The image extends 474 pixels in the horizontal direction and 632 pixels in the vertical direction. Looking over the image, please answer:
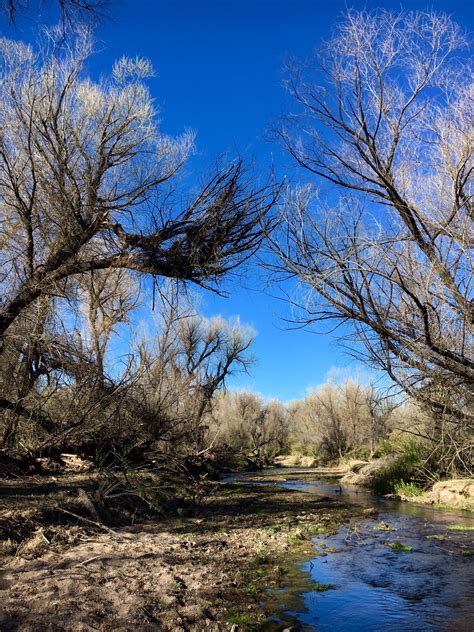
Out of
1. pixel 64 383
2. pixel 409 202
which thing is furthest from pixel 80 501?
pixel 409 202

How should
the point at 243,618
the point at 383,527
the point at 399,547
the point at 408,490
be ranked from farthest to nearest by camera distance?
the point at 408,490 → the point at 383,527 → the point at 399,547 → the point at 243,618

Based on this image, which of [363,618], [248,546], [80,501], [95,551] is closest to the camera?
[363,618]

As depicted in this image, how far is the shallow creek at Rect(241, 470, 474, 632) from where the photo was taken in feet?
18.2

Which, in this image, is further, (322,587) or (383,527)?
(383,527)

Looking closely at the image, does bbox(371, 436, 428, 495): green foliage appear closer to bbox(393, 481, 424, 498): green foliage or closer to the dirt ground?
bbox(393, 481, 424, 498): green foliage

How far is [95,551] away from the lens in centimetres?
707

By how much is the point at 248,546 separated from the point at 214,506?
5093 millimetres

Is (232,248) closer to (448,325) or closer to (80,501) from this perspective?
(448,325)

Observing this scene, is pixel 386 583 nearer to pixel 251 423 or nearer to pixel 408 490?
pixel 408 490

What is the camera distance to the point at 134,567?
662 centimetres

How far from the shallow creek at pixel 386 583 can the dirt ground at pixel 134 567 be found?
466 mm

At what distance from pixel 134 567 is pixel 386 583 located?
338cm

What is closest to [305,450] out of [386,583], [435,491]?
[435,491]

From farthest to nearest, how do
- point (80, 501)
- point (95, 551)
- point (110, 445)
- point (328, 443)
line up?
point (328, 443)
point (110, 445)
point (80, 501)
point (95, 551)
